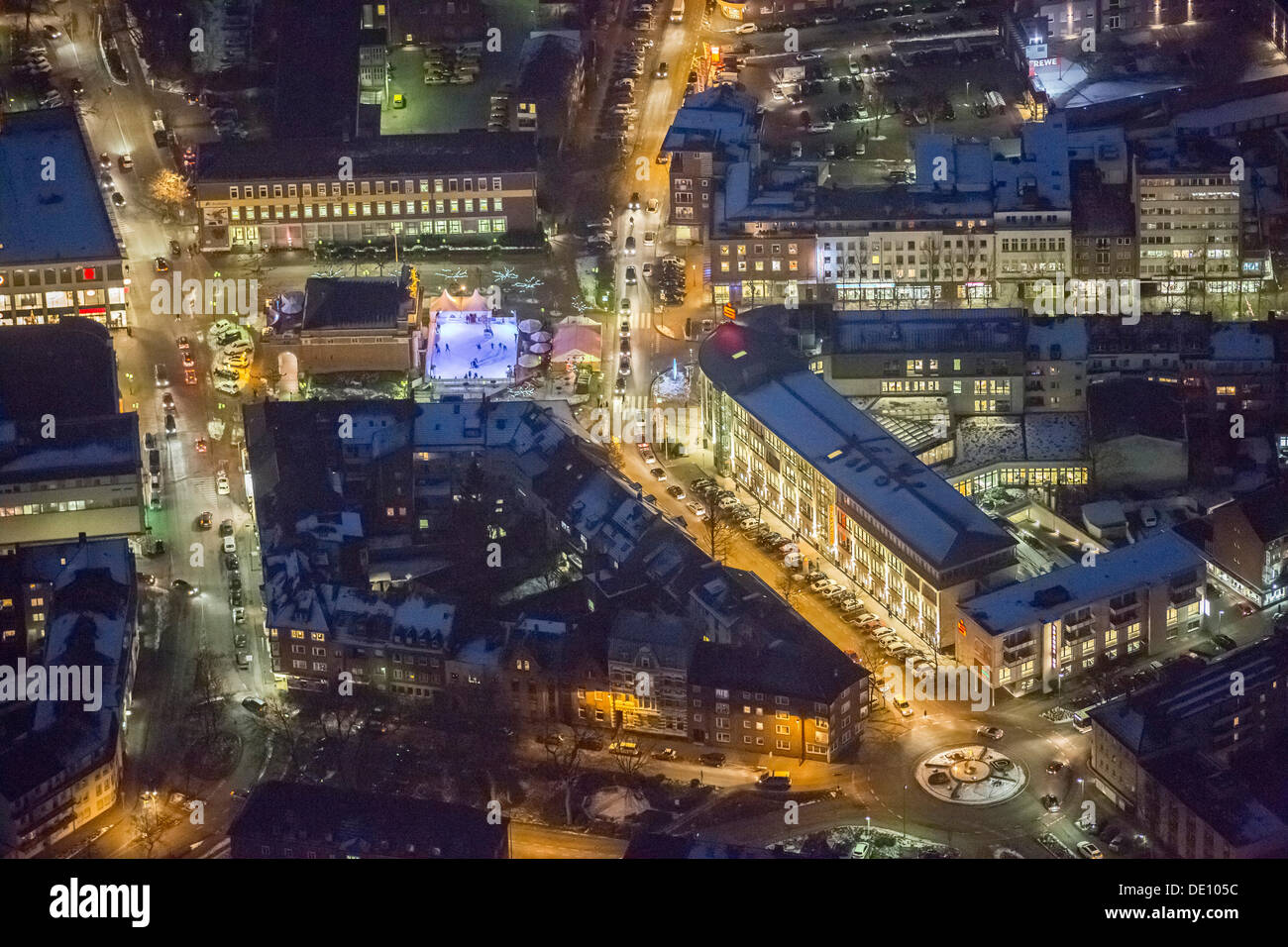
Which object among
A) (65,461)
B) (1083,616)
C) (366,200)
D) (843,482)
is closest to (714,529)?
(843,482)

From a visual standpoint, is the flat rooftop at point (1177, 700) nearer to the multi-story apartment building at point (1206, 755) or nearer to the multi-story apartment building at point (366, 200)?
the multi-story apartment building at point (1206, 755)

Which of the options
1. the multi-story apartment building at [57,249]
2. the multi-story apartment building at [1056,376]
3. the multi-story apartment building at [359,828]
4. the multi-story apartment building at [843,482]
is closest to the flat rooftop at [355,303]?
the multi-story apartment building at [57,249]

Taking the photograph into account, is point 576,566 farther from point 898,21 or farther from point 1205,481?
point 898,21

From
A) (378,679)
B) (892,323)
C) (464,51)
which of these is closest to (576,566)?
(378,679)

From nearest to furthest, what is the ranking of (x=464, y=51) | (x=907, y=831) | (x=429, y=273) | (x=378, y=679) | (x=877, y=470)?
(x=907, y=831), (x=378, y=679), (x=877, y=470), (x=429, y=273), (x=464, y=51)

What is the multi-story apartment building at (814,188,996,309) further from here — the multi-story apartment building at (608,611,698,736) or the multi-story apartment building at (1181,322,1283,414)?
the multi-story apartment building at (608,611,698,736)

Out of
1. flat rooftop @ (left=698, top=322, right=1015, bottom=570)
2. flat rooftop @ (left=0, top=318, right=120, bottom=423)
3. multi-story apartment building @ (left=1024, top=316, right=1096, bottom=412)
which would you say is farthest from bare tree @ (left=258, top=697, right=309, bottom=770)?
multi-story apartment building @ (left=1024, top=316, right=1096, bottom=412)
